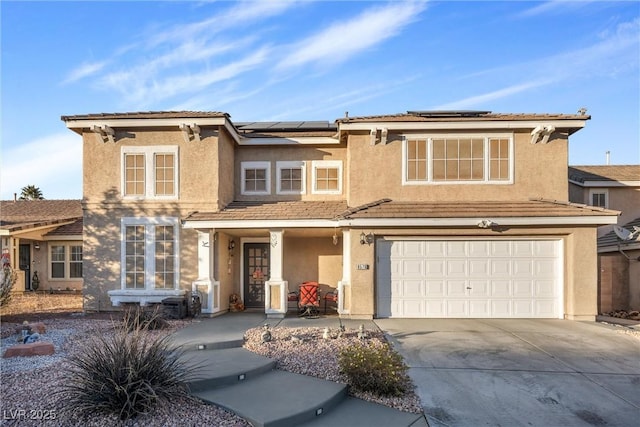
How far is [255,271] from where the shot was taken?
558 inches

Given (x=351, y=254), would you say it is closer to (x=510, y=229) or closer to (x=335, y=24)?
(x=510, y=229)

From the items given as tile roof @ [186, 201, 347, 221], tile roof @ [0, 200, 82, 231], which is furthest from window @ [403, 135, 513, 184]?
tile roof @ [0, 200, 82, 231]

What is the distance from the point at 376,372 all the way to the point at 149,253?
933 cm

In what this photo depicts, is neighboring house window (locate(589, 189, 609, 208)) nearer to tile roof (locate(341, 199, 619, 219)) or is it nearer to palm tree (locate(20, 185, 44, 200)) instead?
tile roof (locate(341, 199, 619, 219))

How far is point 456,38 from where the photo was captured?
1125 centimetres

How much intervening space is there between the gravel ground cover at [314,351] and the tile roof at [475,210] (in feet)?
11.8

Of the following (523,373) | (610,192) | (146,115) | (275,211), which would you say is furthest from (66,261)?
(610,192)

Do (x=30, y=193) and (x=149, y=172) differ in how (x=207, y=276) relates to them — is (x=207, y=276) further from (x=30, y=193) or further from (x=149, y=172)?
(x=30, y=193)

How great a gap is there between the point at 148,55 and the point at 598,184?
56.1ft

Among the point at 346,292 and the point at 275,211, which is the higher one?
the point at 275,211

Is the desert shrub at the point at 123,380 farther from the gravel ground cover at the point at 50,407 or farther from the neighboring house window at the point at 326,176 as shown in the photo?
the neighboring house window at the point at 326,176

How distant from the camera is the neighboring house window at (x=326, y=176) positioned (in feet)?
46.4

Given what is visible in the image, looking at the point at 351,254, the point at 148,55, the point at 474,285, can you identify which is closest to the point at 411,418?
the point at 351,254

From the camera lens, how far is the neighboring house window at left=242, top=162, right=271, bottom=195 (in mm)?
14289
